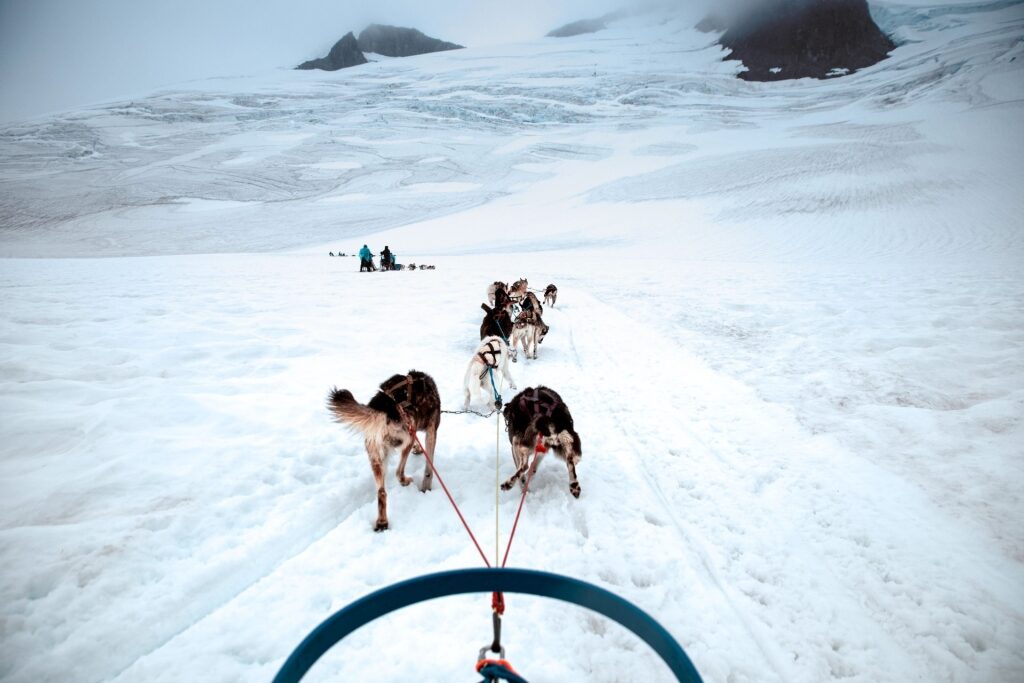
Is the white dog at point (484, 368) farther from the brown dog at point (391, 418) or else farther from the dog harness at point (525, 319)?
the brown dog at point (391, 418)

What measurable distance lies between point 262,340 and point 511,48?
9389 centimetres

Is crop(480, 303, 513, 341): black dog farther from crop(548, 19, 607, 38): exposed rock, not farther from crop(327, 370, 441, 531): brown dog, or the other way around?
crop(548, 19, 607, 38): exposed rock

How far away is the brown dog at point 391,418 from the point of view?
106 inches

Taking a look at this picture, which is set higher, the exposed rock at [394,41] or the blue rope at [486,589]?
the exposed rock at [394,41]

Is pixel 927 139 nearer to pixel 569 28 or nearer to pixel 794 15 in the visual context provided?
pixel 794 15

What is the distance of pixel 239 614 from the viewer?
7.01 ft

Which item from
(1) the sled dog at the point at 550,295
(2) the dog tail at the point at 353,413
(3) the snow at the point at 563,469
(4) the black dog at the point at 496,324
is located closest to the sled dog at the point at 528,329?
(4) the black dog at the point at 496,324

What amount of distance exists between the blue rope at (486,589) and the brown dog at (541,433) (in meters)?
1.59

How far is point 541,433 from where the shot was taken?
10.2 ft

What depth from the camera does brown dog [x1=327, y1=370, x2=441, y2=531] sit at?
2.70 meters

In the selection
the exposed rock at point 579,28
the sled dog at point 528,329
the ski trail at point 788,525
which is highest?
the exposed rock at point 579,28

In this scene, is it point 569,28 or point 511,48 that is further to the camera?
point 569,28

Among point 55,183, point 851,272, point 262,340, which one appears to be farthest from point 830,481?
point 55,183

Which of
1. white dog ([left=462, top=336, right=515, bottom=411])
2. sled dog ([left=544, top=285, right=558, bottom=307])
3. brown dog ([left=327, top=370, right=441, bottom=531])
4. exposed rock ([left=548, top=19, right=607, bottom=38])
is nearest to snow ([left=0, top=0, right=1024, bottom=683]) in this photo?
brown dog ([left=327, top=370, right=441, bottom=531])
